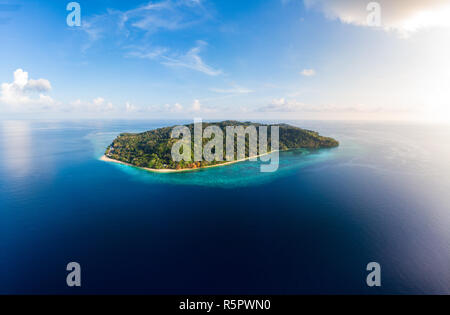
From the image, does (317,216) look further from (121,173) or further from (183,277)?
(121,173)

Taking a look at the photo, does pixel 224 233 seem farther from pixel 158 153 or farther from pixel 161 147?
pixel 161 147

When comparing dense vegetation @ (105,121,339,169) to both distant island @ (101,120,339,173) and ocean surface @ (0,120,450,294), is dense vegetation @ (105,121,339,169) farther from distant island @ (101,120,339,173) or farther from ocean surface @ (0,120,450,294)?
ocean surface @ (0,120,450,294)

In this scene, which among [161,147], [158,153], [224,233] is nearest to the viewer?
[224,233]

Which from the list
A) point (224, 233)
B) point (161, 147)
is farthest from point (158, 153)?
point (224, 233)

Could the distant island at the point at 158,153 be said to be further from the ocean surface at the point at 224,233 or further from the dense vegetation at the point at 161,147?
the ocean surface at the point at 224,233

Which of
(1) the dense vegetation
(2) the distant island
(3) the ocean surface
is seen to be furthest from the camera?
(1) the dense vegetation

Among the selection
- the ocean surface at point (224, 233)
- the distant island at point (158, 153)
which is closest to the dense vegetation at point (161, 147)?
the distant island at point (158, 153)

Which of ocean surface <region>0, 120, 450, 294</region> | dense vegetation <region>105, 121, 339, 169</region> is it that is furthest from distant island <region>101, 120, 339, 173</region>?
ocean surface <region>0, 120, 450, 294</region>

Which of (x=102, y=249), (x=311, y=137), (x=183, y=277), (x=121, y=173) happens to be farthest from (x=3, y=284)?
(x=311, y=137)
